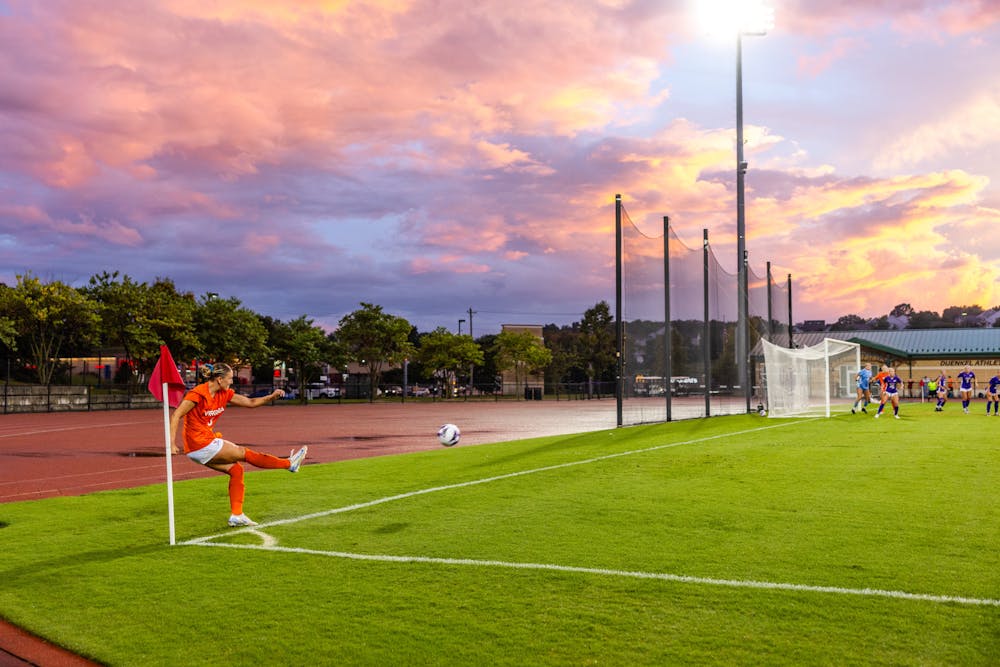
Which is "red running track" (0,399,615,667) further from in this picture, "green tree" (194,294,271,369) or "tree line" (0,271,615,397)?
"green tree" (194,294,271,369)

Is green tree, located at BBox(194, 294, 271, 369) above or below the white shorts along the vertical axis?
above

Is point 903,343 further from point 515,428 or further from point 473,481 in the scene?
point 473,481

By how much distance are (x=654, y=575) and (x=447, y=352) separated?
71.3 meters

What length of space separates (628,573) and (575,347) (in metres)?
105

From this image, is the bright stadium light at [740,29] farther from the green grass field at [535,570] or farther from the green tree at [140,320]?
the green tree at [140,320]

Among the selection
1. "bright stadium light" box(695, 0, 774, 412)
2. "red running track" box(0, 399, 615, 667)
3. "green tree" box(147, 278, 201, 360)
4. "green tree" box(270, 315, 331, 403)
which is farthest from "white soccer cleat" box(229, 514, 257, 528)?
"green tree" box(270, 315, 331, 403)

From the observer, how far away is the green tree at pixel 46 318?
4459 cm

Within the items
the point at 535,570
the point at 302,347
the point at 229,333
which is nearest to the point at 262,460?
the point at 535,570

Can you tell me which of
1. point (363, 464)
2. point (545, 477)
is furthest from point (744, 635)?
point (363, 464)

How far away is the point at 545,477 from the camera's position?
11977mm

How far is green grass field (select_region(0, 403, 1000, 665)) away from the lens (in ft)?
15.8

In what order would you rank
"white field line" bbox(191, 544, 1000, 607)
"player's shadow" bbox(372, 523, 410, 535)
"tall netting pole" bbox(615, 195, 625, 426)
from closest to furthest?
"white field line" bbox(191, 544, 1000, 607), "player's shadow" bbox(372, 523, 410, 535), "tall netting pole" bbox(615, 195, 625, 426)

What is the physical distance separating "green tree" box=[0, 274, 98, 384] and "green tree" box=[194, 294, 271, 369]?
8.11 metres

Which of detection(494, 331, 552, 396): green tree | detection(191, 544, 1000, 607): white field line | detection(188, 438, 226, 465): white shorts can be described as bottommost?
detection(191, 544, 1000, 607): white field line
